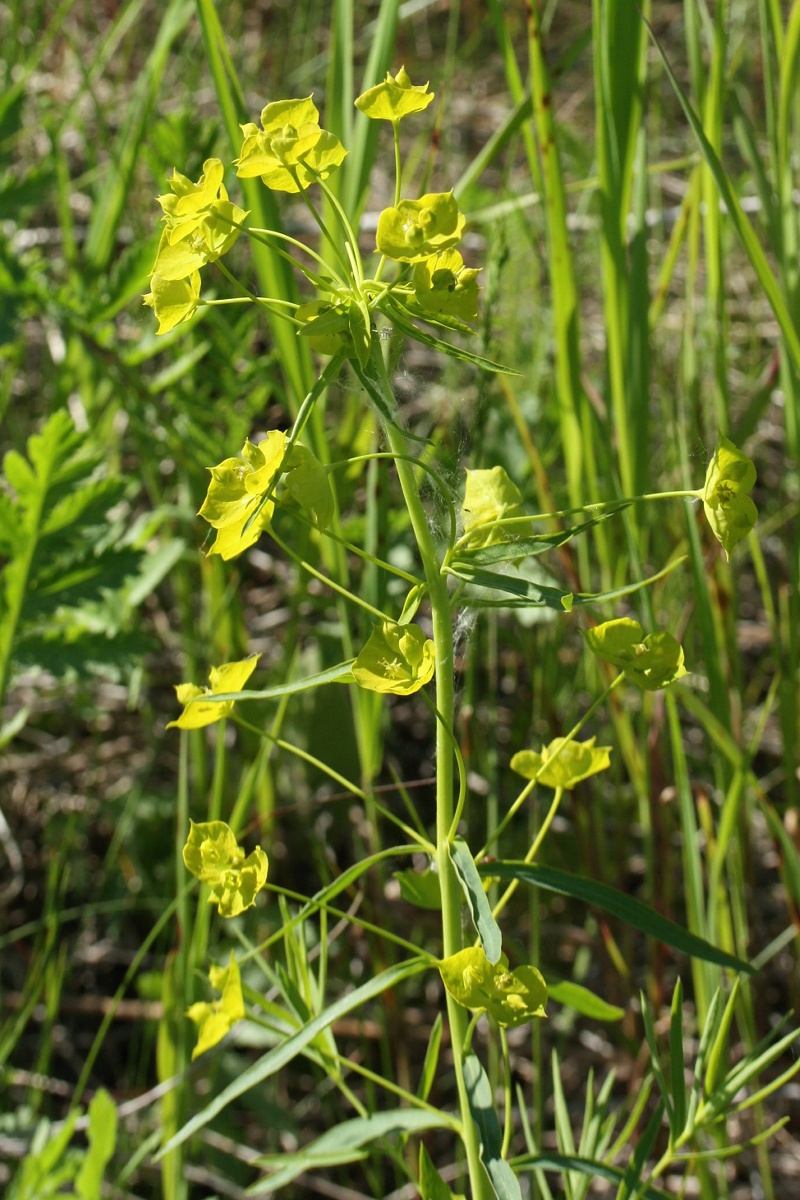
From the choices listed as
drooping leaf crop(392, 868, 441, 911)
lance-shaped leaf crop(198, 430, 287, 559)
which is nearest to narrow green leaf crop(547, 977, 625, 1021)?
drooping leaf crop(392, 868, 441, 911)

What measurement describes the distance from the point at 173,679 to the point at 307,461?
5.03ft

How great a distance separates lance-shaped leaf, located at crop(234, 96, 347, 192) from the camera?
0.79m

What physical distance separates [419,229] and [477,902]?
49 centimetres

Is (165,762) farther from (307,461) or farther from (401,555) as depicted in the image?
(307,461)

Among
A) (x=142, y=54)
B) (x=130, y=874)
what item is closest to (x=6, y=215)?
(x=130, y=874)

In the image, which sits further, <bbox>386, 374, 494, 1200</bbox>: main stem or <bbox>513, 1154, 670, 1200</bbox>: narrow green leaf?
<bbox>513, 1154, 670, 1200</bbox>: narrow green leaf

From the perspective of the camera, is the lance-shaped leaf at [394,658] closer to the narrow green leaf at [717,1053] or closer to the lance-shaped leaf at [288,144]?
the lance-shaped leaf at [288,144]

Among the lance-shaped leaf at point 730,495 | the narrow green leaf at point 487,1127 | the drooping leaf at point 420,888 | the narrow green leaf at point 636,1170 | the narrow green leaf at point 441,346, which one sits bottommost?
the narrow green leaf at point 636,1170

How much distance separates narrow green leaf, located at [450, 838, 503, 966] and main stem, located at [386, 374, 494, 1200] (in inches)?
1.0

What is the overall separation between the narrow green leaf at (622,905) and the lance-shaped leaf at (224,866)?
19 cm

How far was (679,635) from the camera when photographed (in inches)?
65.7

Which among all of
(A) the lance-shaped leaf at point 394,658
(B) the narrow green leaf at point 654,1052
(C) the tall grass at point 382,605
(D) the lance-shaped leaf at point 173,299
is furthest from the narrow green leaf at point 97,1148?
(D) the lance-shaped leaf at point 173,299

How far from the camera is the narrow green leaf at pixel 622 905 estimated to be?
0.94 m

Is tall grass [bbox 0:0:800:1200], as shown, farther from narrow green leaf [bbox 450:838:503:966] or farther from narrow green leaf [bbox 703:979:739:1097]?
narrow green leaf [bbox 450:838:503:966]
